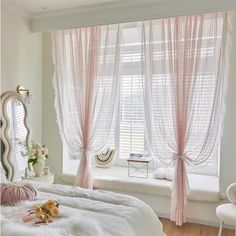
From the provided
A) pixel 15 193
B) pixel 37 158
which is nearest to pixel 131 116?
pixel 37 158

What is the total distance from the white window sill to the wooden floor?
313mm

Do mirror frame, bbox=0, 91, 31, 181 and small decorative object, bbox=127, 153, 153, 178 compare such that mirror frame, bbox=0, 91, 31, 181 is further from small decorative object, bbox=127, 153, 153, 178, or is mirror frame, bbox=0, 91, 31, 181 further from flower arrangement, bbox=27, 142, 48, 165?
small decorative object, bbox=127, 153, 153, 178

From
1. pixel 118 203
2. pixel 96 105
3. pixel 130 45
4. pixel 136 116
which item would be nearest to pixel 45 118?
pixel 96 105

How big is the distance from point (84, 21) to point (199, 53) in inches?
56.4

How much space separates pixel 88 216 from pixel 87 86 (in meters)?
2.01

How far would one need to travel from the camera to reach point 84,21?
3344 mm

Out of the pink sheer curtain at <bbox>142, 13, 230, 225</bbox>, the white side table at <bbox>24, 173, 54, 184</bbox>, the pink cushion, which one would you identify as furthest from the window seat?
the pink cushion

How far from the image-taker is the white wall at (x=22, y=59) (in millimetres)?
3232

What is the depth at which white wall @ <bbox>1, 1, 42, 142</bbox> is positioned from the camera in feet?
10.6

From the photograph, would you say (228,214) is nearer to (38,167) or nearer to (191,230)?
(191,230)

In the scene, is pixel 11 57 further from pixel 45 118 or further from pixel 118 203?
pixel 118 203

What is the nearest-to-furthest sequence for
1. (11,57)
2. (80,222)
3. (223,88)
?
(80,222) → (223,88) → (11,57)

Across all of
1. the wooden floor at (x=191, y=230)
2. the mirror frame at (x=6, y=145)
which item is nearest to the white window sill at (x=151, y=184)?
the wooden floor at (x=191, y=230)

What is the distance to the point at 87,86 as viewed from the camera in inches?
138
